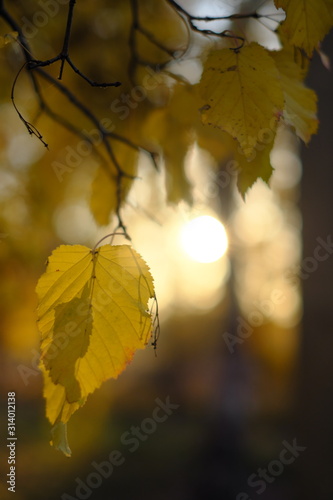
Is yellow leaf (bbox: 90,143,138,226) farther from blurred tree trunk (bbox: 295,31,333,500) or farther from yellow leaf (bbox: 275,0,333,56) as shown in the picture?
blurred tree trunk (bbox: 295,31,333,500)

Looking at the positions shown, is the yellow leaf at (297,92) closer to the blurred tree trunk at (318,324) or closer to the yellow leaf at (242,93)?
the yellow leaf at (242,93)

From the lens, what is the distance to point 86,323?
50 cm

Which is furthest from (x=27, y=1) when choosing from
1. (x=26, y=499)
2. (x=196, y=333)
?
(x=196, y=333)

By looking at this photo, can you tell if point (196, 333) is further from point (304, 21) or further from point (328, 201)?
point (304, 21)

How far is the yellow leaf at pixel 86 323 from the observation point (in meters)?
0.49

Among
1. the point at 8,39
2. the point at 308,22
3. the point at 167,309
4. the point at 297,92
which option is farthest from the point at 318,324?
the point at 167,309

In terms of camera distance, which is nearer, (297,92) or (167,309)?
(297,92)

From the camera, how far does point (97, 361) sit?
0.51 meters

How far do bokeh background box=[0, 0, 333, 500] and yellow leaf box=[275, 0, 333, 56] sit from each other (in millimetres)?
182

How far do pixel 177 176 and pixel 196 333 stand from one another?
9116 millimetres

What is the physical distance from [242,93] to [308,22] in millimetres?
107

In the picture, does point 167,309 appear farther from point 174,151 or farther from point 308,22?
point 308,22

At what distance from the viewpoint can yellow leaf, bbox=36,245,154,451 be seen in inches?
19.3

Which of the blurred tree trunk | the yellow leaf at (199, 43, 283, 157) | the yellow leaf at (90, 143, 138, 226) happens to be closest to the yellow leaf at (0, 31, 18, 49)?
the yellow leaf at (199, 43, 283, 157)
